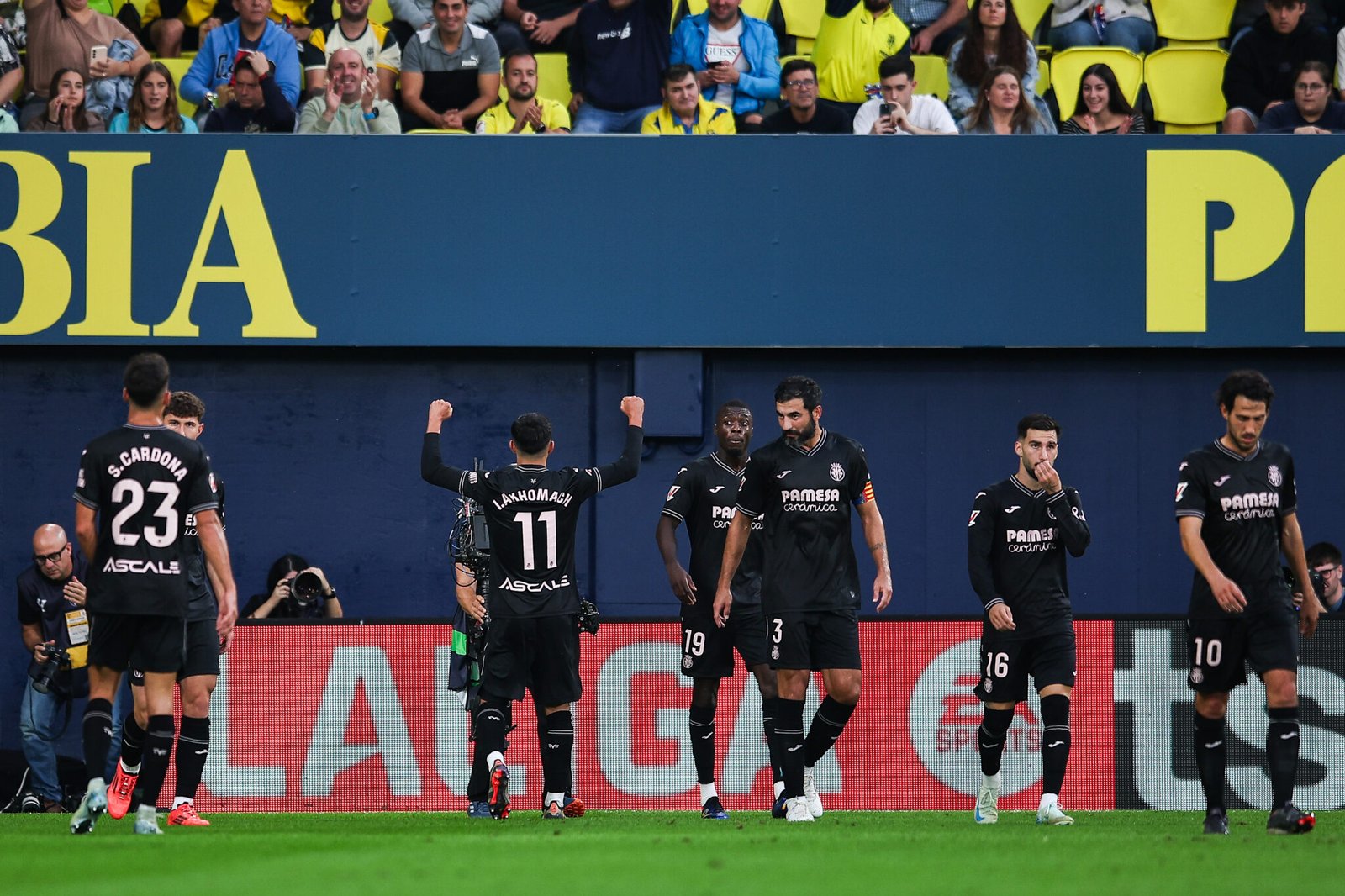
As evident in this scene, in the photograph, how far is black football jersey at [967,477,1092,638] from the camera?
377 inches

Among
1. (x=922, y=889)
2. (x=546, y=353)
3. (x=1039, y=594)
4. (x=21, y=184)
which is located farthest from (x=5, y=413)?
(x=922, y=889)

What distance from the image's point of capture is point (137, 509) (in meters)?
7.94

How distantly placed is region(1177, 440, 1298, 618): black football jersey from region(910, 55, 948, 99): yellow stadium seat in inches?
291

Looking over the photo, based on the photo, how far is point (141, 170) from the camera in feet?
45.2

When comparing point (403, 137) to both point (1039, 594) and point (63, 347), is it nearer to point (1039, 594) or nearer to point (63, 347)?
point (63, 347)

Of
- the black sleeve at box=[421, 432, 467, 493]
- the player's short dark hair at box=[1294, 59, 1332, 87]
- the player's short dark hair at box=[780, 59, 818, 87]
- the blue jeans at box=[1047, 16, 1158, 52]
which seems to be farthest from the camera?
the blue jeans at box=[1047, 16, 1158, 52]

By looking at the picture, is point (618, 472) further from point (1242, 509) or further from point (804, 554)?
point (1242, 509)

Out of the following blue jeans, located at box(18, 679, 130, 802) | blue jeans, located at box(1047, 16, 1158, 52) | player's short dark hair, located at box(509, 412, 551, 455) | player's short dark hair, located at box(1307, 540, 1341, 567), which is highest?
blue jeans, located at box(1047, 16, 1158, 52)

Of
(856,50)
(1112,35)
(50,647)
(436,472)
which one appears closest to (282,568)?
(50,647)

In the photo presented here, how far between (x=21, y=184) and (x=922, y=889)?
33.9ft

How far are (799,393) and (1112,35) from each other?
7.84 meters

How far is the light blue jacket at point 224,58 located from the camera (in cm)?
1461

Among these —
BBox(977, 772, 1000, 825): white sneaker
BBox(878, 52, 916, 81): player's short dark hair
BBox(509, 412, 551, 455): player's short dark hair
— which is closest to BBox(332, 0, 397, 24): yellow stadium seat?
BBox(878, 52, 916, 81): player's short dark hair

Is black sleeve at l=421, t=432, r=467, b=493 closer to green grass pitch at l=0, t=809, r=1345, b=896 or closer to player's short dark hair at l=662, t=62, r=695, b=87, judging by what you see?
green grass pitch at l=0, t=809, r=1345, b=896
